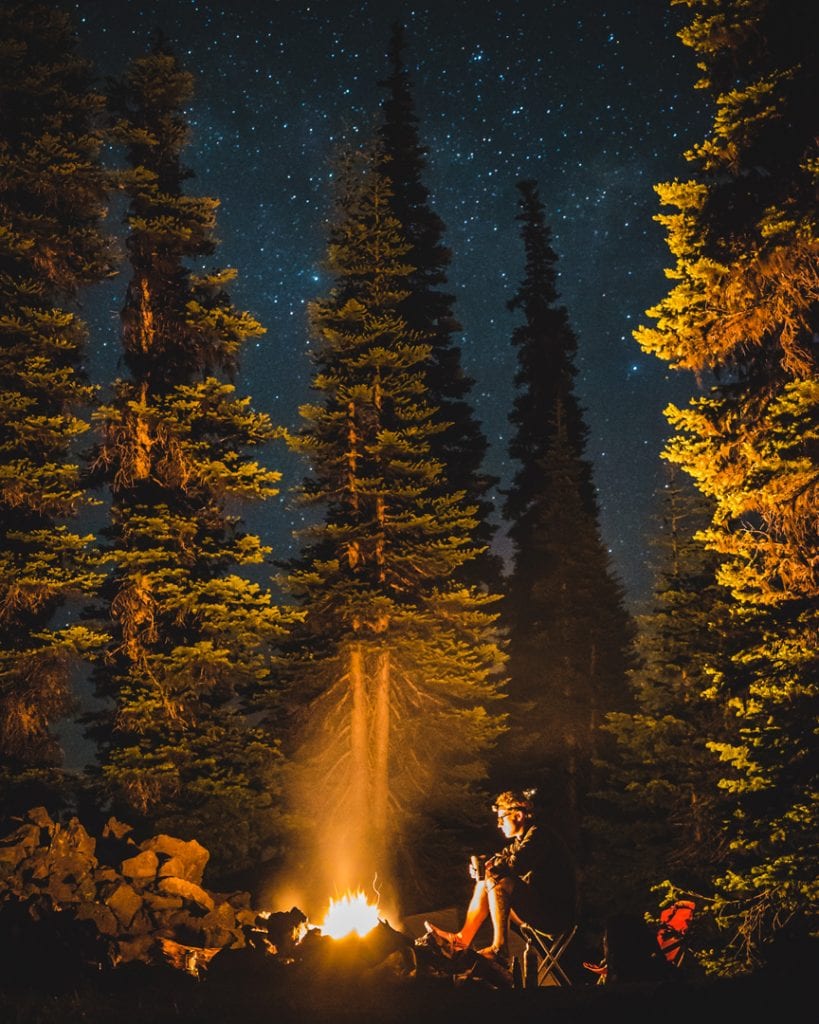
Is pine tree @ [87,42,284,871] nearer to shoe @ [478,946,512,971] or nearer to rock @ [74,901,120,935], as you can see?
rock @ [74,901,120,935]

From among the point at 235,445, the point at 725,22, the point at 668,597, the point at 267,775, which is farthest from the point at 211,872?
the point at 725,22

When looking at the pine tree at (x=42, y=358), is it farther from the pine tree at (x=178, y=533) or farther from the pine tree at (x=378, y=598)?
the pine tree at (x=378, y=598)

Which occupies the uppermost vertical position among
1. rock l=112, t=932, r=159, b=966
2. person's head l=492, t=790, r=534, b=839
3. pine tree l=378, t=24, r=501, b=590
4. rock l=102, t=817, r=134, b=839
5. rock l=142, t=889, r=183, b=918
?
pine tree l=378, t=24, r=501, b=590

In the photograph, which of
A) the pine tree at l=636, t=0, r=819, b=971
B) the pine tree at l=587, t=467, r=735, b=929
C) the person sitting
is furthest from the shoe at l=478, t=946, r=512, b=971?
the pine tree at l=587, t=467, r=735, b=929

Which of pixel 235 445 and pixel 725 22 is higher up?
pixel 725 22

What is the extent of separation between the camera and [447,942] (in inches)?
427

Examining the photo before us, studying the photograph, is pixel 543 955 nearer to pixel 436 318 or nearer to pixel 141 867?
pixel 141 867

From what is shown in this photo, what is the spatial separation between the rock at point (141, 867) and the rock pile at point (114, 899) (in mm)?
14

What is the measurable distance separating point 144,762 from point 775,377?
1230 centimetres

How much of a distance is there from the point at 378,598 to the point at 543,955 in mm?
8866

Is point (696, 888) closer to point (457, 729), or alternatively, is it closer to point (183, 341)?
point (457, 729)

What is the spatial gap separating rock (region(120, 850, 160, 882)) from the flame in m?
2.67

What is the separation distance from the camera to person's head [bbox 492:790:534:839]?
11.2 meters

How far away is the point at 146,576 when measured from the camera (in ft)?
52.5
